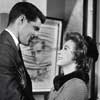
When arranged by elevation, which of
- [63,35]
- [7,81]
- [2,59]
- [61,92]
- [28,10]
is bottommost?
[61,92]

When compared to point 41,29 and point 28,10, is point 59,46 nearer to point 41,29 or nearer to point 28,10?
point 41,29

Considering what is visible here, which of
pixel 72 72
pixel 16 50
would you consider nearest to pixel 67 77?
pixel 72 72

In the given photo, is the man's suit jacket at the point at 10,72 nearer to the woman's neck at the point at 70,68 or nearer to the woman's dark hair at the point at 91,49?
the woman's neck at the point at 70,68

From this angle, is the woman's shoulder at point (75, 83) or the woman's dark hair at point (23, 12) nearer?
the woman's dark hair at point (23, 12)

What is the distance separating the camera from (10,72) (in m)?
1.41

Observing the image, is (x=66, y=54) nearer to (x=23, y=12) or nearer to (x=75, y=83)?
(x=75, y=83)

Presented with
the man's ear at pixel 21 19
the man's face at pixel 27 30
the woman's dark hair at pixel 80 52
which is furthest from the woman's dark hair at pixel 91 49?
the man's ear at pixel 21 19

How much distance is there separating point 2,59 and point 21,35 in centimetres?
17

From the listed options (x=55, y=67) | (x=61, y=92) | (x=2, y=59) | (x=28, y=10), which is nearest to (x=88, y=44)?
(x=55, y=67)

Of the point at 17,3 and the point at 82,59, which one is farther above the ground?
the point at 17,3

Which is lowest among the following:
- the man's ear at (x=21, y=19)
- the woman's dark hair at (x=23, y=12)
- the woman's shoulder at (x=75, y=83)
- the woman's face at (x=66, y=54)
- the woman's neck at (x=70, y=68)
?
the woman's shoulder at (x=75, y=83)

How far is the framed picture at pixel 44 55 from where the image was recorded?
169cm

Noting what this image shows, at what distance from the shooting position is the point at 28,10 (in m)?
1.50

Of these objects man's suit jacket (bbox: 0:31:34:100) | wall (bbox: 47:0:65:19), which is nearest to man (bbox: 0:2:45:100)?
man's suit jacket (bbox: 0:31:34:100)
